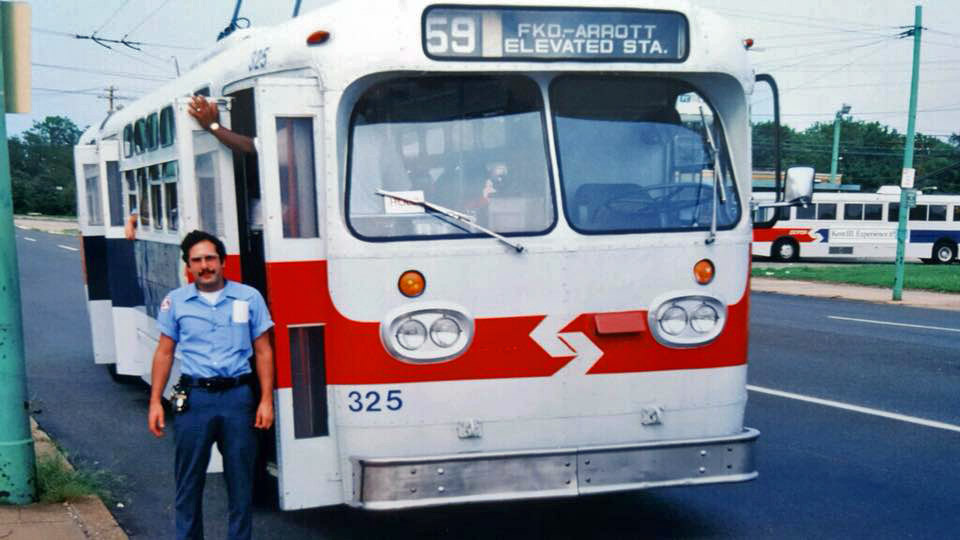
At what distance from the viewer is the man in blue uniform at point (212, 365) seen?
189 inches

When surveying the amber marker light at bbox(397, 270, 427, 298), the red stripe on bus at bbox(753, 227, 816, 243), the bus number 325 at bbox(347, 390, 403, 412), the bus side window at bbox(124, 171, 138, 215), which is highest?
the bus side window at bbox(124, 171, 138, 215)

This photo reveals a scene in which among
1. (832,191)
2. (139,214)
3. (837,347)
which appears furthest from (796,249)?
(139,214)

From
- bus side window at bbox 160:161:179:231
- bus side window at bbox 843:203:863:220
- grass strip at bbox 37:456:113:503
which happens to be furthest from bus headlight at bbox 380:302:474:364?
bus side window at bbox 843:203:863:220

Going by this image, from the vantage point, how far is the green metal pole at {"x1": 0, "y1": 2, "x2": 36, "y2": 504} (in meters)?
6.00

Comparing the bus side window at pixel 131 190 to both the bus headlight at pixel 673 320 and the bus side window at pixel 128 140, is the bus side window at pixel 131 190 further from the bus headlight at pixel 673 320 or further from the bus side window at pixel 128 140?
the bus headlight at pixel 673 320

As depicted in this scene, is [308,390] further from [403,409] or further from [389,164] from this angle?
[389,164]

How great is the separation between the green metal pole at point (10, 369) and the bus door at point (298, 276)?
201cm

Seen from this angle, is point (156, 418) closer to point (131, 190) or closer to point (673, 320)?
point (673, 320)

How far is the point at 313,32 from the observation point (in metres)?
4.81

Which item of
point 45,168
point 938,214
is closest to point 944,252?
point 938,214

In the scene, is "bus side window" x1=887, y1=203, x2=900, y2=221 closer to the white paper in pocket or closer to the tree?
the white paper in pocket

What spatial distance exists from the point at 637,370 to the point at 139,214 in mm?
4840

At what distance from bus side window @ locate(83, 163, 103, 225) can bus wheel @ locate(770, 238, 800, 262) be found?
30416 mm

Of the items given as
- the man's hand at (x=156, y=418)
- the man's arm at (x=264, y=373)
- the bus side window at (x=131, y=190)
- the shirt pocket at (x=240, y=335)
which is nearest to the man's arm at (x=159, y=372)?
the man's hand at (x=156, y=418)
